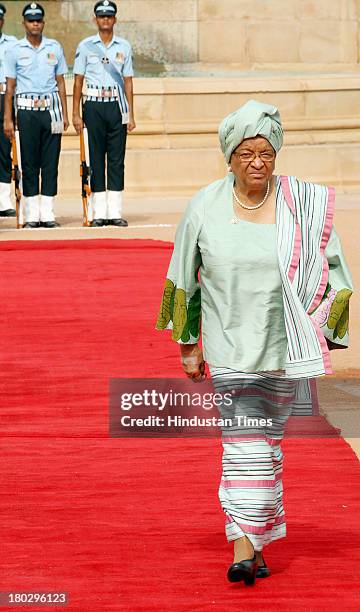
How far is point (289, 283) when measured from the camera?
20.0 ft

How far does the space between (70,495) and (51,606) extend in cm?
158

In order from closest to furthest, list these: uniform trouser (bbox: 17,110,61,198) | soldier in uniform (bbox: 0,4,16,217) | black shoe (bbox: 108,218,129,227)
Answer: uniform trouser (bbox: 17,110,61,198) < black shoe (bbox: 108,218,129,227) < soldier in uniform (bbox: 0,4,16,217)

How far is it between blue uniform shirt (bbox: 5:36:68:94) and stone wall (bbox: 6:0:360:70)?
5.93 metres

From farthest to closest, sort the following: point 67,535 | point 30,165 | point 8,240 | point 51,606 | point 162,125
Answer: point 162,125
point 30,165
point 8,240
point 67,535
point 51,606

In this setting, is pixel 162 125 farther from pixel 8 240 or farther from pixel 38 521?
pixel 38 521

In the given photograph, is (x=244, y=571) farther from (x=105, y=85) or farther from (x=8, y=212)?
(x=8, y=212)

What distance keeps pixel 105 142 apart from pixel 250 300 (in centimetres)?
1101

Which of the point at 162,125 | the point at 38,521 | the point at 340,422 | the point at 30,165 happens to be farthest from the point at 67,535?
the point at 162,125

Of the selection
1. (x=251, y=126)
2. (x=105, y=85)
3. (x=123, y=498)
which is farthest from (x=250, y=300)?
(x=105, y=85)

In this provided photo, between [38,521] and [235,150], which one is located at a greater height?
[235,150]

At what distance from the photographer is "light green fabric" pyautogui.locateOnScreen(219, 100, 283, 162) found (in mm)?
6117


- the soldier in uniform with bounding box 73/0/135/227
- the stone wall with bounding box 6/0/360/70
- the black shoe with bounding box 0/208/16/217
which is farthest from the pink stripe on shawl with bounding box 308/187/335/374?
the stone wall with bounding box 6/0/360/70

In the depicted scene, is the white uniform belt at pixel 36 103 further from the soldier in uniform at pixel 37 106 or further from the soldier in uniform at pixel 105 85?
the soldier in uniform at pixel 105 85

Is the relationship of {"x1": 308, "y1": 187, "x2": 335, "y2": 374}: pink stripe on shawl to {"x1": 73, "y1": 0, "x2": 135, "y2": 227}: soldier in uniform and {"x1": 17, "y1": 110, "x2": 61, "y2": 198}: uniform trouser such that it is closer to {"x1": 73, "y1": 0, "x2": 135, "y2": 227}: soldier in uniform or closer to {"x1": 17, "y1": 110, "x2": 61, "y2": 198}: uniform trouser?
{"x1": 73, "y1": 0, "x2": 135, "y2": 227}: soldier in uniform
